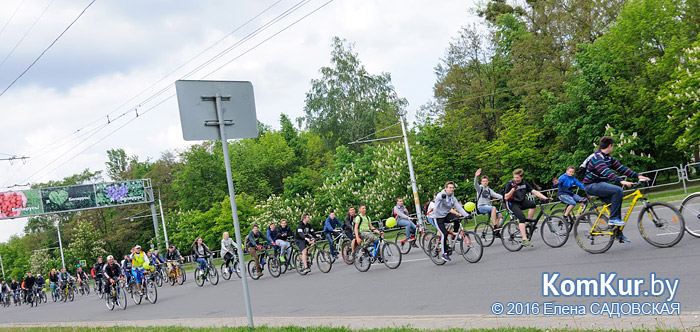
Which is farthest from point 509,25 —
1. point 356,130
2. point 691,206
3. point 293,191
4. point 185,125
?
point 185,125

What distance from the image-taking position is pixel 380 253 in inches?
608

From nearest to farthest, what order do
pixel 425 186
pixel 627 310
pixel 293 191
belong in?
1. pixel 627 310
2. pixel 425 186
3. pixel 293 191

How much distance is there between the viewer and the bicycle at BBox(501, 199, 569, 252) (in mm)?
12492

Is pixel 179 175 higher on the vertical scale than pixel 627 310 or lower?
higher

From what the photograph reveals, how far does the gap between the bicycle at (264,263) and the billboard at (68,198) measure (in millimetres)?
35092

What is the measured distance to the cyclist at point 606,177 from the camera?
998 cm

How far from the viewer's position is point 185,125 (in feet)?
26.7

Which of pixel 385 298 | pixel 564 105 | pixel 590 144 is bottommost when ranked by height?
pixel 385 298

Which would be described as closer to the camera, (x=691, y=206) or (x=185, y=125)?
(x=185, y=125)

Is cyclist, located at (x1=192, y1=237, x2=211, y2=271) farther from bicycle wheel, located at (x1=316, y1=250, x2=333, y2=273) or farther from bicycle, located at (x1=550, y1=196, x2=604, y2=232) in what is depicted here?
bicycle, located at (x1=550, y1=196, x2=604, y2=232)

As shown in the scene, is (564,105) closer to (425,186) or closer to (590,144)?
(590,144)

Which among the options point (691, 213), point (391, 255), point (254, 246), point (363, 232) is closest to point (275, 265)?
point (254, 246)

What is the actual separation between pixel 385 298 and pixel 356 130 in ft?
145

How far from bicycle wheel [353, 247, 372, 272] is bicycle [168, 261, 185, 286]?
43.4 ft
